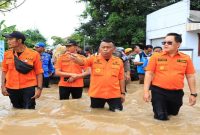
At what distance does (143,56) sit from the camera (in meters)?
13.2

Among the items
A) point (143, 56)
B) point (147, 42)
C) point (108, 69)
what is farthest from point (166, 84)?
point (147, 42)

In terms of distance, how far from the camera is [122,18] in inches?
1025

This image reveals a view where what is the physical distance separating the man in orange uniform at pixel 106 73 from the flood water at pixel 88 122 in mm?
356

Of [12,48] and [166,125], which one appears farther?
[12,48]

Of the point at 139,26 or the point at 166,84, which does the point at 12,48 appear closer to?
the point at 166,84

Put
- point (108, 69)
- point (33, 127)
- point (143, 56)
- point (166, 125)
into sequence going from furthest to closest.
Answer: point (143, 56) → point (108, 69) → point (166, 125) → point (33, 127)

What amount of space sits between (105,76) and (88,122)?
91 cm

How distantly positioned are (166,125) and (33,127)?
83.3 inches

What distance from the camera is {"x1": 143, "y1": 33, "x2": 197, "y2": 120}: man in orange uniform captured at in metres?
6.30

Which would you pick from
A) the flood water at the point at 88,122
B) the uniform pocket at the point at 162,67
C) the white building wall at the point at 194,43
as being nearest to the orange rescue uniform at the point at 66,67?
the flood water at the point at 88,122

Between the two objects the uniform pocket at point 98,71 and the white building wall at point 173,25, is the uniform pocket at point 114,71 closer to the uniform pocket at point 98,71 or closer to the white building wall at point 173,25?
the uniform pocket at point 98,71

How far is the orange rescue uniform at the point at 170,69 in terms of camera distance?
6.29 m

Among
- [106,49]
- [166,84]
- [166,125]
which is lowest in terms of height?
[166,125]

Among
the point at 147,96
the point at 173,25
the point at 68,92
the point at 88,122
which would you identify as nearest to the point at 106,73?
the point at 147,96
